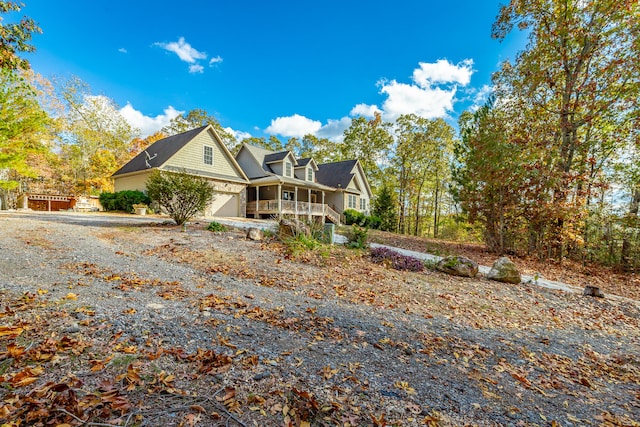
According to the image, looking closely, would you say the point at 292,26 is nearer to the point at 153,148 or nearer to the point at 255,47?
the point at 255,47

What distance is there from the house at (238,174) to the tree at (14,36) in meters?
9.12

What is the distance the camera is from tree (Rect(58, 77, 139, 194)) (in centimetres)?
2370

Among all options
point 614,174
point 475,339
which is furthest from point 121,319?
point 614,174

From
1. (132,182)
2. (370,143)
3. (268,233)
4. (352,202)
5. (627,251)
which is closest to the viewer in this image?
(268,233)

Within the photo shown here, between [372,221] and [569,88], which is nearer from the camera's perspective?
[569,88]

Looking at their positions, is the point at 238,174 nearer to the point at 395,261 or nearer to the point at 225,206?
the point at 225,206

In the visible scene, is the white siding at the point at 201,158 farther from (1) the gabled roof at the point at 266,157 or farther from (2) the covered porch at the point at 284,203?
(1) the gabled roof at the point at 266,157

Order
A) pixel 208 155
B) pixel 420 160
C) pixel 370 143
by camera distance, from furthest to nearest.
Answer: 1. pixel 370 143
2. pixel 420 160
3. pixel 208 155

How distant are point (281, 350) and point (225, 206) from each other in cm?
1749

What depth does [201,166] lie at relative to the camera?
1812 centimetres

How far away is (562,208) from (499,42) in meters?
7.93

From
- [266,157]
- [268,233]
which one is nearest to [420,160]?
[266,157]

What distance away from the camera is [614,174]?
39.8 feet

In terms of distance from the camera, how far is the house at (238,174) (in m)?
17.5
